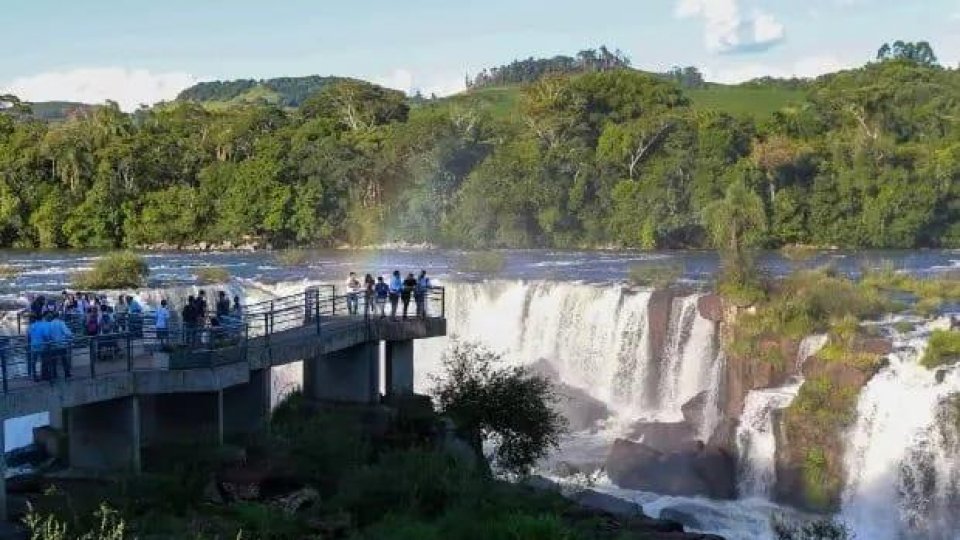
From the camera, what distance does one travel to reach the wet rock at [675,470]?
86.5 ft

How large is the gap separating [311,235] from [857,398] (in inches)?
1916

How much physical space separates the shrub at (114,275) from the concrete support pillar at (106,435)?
69.9 ft

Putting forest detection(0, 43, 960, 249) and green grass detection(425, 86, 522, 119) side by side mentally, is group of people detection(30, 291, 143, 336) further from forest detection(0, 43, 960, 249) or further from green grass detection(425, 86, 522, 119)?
green grass detection(425, 86, 522, 119)

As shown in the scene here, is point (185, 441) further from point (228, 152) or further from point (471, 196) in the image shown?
point (228, 152)

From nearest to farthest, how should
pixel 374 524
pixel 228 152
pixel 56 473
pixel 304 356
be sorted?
pixel 374 524, pixel 56 473, pixel 304 356, pixel 228 152

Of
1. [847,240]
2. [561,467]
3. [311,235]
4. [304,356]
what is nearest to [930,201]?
[847,240]

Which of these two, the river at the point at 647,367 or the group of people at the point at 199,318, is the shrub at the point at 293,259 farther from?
the group of people at the point at 199,318

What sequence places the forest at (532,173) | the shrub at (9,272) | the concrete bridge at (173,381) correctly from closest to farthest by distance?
the concrete bridge at (173,381)
the shrub at (9,272)
the forest at (532,173)

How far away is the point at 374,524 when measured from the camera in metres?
15.1

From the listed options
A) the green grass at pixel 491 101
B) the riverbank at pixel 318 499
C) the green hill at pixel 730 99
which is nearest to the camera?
the riverbank at pixel 318 499

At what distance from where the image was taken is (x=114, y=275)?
3944cm

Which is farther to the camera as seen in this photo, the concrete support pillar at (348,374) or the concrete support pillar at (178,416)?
the concrete support pillar at (348,374)

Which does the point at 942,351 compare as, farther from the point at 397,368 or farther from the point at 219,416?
the point at 219,416

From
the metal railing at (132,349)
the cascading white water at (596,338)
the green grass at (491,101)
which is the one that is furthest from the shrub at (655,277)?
the green grass at (491,101)
